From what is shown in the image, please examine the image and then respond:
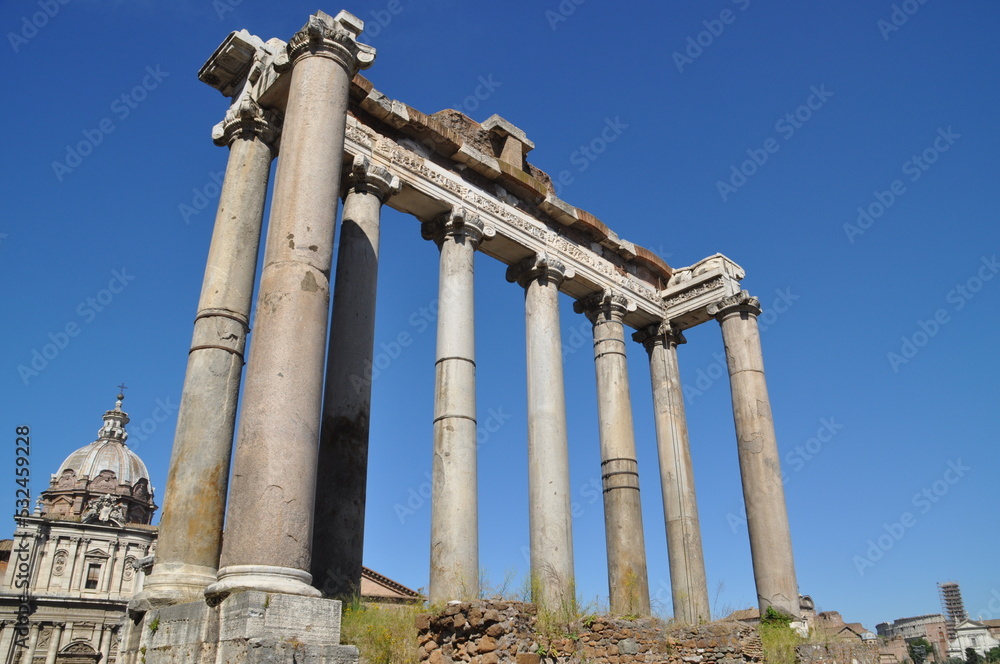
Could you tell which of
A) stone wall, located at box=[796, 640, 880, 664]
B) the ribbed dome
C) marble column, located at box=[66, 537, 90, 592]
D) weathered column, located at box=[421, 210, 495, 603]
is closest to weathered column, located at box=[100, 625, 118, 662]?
marble column, located at box=[66, 537, 90, 592]

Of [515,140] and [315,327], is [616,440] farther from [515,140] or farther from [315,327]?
[315,327]

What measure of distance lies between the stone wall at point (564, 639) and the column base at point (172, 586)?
272 cm

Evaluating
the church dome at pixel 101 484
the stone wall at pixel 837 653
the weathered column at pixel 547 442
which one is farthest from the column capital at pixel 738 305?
the church dome at pixel 101 484

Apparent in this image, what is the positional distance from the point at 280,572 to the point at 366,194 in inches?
319

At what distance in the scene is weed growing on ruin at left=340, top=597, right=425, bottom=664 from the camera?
8828mm

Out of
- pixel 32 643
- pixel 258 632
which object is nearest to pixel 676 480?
pixel 258 632

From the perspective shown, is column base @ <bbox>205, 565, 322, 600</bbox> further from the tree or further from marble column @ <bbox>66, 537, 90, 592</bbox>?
marble column @ <bbox>66, 537, 90, 592</bbox>

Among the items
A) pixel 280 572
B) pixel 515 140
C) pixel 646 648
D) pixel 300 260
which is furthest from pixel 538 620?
pixel 515 140

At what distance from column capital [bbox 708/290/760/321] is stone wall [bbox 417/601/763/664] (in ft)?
27.2

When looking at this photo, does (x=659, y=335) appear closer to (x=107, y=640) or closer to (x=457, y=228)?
(x=457, y=228)

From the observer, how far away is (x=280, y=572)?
7.30 metres

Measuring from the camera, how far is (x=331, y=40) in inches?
408

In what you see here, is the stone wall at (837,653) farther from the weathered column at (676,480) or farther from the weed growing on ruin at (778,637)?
the weathered column at (676,480)

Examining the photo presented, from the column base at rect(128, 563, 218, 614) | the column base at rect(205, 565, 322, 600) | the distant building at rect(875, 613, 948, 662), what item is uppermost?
the distant building at rect(875, 613, 948, 662)
